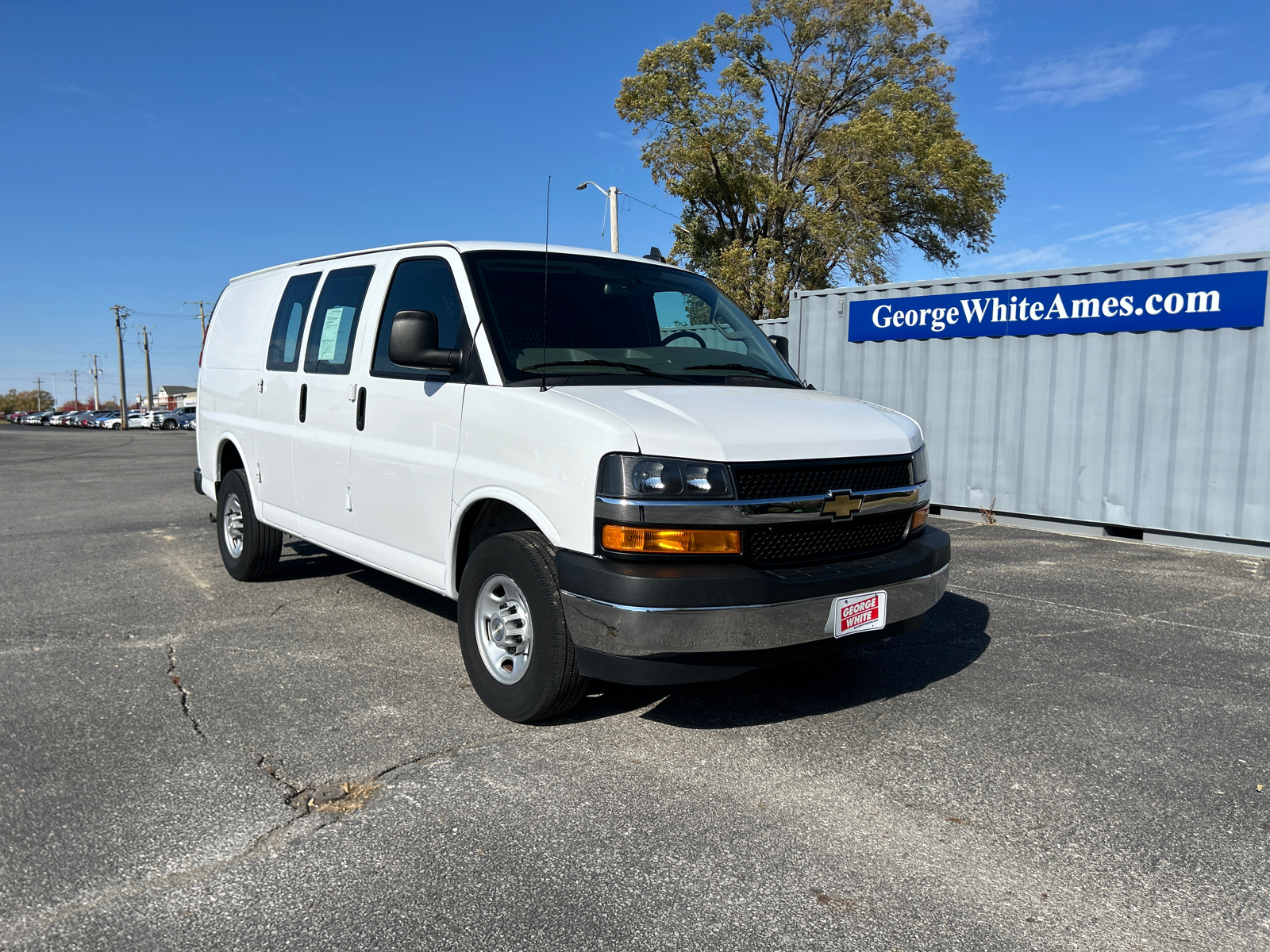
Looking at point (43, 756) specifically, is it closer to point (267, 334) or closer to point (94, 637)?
point (94, 637)

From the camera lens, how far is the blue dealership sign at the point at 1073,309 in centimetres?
876

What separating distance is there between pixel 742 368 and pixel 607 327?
2.32ft

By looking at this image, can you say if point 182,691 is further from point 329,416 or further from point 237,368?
point 237,368

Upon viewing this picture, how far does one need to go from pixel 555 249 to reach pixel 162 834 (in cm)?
320

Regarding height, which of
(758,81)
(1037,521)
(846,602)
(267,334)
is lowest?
(1037,521)

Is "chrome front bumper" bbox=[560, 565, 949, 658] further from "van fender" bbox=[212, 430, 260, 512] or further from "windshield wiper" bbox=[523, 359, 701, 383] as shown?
"van fender" bbox=[212, 430, 260, 512]

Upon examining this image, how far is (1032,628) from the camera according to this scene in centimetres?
573

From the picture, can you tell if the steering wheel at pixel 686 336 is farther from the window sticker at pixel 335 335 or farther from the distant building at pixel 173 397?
the distant building at pixel 173 397

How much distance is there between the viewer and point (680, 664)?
11.2 feet

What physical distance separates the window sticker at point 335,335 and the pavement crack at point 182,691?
1805 mm

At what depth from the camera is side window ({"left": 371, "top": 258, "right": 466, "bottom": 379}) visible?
439 centimetres

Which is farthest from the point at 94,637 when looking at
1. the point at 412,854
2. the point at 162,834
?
the point at 412,854

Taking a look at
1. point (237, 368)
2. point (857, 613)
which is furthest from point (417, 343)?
point (237, 368)

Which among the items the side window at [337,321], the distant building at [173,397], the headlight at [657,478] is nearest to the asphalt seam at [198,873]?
the headlight at [657,478]
